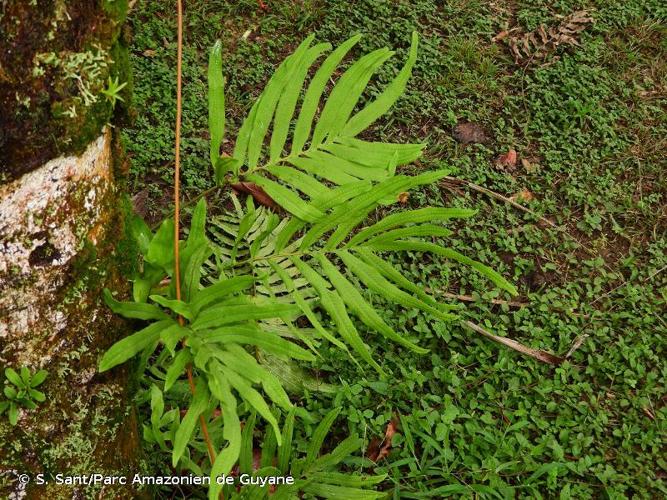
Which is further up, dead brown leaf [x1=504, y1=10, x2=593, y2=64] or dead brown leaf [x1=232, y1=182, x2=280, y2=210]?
→ dead brown leaf [x1=504, y1=10, x2=593, y2=64]

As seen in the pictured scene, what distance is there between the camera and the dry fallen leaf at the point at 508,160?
331 cm

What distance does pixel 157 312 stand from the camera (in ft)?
4.68

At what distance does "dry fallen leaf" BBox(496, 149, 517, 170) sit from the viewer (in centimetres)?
331

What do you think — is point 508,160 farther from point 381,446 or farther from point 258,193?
point 381,446

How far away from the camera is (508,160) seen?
3328 mm

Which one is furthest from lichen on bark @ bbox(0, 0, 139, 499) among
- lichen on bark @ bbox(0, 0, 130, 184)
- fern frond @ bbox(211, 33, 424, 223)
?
fern frond @ bbox(211, 33, 424, 223)

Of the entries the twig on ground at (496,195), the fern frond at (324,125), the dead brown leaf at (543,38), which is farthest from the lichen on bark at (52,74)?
the dead brown leaf at (543,38)

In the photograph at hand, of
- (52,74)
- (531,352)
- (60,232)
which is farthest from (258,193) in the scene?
(52,74)

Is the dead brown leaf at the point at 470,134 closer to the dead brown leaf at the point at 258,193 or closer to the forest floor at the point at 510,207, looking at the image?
the forest floor at the point at 510,207

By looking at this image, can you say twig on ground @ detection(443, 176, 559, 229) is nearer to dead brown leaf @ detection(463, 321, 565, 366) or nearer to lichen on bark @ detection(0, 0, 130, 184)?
dead brown leaf @ detection(463, 321, 565, 366)

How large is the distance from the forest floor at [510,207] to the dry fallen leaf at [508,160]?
1 cm

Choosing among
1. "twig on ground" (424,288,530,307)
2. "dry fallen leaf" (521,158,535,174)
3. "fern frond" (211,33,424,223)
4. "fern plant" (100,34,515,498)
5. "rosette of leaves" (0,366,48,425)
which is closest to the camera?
"rosette of leaves" (0,366,48,425)

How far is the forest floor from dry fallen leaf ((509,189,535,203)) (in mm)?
10

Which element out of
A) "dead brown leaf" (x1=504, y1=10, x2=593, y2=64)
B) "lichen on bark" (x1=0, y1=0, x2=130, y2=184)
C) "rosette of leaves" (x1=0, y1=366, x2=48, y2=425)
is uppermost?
"lichen on bark" (x1=0, y1=0, x2=130, y2=184)
